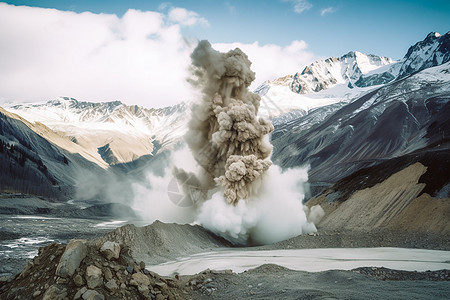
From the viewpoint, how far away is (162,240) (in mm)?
29016

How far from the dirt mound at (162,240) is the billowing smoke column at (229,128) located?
4984 millimetres

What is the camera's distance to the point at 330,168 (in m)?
90.7

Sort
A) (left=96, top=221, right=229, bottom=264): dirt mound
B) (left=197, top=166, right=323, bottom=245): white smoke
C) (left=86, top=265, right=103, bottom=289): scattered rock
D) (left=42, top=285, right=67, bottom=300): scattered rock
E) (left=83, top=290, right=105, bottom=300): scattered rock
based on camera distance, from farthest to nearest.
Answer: (left=197, top=166, right=323, bottom=245): white smoke, (left=96, top=221, right=229, bottom=264): dirt mound, (left=86, top=265, right=103, bottom=289): scattered rock, (left=83, top=290, right=105, bottom=300): scattered rock, (left=42, top=285, right=67, bottom=300): scattered rock

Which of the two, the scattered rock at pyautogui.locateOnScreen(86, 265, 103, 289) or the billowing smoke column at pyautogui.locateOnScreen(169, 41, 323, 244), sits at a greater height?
the billowing smoke column at pyautogui.locateOnScreen(169, 41, 323, 244)

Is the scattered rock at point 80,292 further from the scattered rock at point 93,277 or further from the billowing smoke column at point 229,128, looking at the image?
the billowing smoke column at point 229,128

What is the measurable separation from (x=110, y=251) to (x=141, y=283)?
1.37 m

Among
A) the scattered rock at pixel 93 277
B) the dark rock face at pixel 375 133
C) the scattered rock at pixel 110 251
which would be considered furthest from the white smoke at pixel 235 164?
the dark rock face at pixel 375 133

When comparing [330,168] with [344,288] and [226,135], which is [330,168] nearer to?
[226,135]

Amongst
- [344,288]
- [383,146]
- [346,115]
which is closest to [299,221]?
[344,288]

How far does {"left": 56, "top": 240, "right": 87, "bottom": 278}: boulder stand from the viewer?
8984 millimetres

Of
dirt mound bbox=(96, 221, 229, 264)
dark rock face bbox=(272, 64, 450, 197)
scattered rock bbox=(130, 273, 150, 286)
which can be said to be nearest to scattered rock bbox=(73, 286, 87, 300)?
scattered rock bbox=(130, 273, 150, 286)

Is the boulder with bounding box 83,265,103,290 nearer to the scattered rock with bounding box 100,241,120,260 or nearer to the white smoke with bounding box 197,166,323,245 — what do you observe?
the scattered rock with bounding box 100,241,120,260

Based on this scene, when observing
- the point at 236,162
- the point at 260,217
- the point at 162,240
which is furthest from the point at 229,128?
the point at 162,240

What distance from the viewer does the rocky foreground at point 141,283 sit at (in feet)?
29.4
